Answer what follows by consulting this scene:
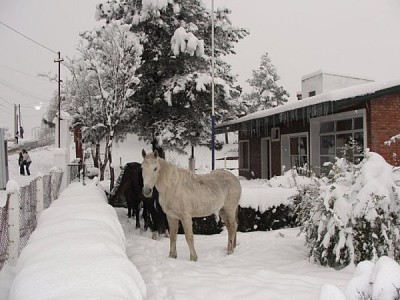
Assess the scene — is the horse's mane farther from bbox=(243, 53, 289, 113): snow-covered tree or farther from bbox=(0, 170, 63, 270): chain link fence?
bbox=(243, 53, 289, 113): snow-covered tree

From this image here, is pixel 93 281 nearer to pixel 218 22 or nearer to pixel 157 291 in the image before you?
pixel 157 291

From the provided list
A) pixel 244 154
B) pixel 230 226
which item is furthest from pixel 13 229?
pixel 244 154

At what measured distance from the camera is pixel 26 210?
5855 mm

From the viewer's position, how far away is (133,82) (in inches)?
677

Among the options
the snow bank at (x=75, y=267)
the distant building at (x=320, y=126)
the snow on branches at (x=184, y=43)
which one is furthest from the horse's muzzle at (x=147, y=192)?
the snow on branches at (x=184, y=43)

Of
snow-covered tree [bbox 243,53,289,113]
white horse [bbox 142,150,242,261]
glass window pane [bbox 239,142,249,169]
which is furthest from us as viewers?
snow-covered tree [bbox 243,53,289,113]

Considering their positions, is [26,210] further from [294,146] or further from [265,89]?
[265,89]

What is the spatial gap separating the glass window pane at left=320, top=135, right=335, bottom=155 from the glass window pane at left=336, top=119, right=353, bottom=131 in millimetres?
447

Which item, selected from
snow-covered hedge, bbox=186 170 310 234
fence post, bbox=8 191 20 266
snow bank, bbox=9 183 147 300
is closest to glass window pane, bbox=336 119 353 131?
snow-covered hedge, bbox=186 170 310 234

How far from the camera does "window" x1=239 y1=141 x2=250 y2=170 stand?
2098cm

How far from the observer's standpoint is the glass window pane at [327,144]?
43.3ft

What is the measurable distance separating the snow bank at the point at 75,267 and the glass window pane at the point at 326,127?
36.1 ft

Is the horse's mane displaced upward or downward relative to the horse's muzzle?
upward

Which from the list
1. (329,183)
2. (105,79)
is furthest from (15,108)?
(329,183)
